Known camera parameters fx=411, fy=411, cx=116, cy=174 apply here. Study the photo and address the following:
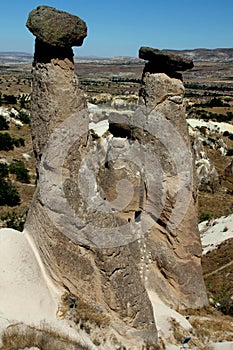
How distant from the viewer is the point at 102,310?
559cm

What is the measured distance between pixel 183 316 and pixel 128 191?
8.23 feet

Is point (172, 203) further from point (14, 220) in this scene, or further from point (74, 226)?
point (14, 220)

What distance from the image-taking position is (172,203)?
7508 millimetres

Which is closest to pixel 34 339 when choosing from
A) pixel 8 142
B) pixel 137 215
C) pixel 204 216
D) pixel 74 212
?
pixel 74 212

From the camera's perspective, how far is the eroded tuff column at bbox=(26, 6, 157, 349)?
539 centimetres

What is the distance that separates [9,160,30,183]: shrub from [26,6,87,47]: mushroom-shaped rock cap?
1438 cm

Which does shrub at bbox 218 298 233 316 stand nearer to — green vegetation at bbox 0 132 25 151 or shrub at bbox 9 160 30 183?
shrub at bbox 9 160 30 183

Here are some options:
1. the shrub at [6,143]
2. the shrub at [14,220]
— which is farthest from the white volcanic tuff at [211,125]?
the shrub at [14,220]

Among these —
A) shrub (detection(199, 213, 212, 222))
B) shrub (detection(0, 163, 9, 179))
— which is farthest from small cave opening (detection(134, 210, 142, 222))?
shrub (detection(0, 163, 9, 179))

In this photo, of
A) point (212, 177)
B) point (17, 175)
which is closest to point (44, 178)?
point (17, 175)

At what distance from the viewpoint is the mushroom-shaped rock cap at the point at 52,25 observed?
16.6ft

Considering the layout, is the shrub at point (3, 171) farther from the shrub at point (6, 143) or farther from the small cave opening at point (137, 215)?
the small cave opening at point (137, 215)

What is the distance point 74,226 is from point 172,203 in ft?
8.56

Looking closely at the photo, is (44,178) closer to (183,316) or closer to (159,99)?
(159,99)
